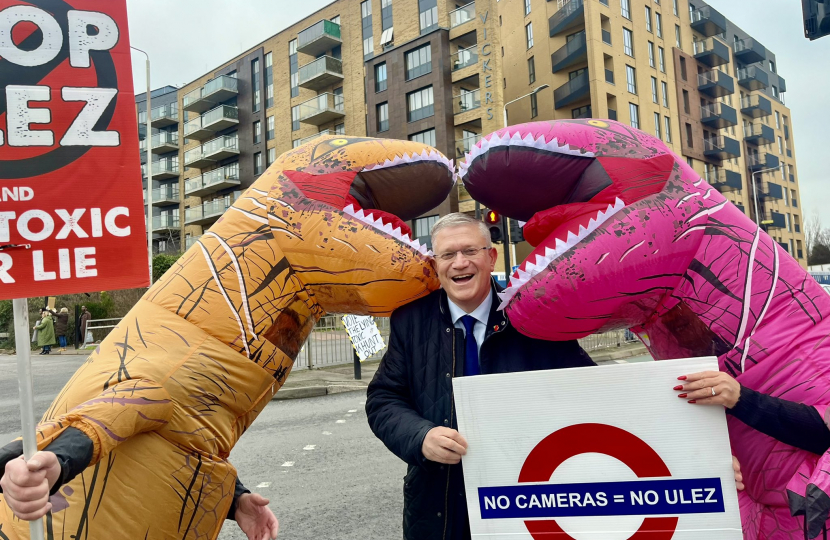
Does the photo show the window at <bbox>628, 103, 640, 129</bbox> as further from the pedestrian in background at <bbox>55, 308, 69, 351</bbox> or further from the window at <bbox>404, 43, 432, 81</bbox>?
the pedestrian in background at <bbox>55, 308, 69, 351</bbox>

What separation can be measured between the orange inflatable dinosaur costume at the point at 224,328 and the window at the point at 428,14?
30.6 meters

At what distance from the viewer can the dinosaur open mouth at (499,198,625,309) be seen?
211 centimetres

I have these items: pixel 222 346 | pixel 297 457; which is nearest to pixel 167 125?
pixel 297 457

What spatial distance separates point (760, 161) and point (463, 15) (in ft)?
108

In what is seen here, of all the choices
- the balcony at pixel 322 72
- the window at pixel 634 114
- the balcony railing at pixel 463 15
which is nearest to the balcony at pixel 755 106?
the window at pixel 634 114

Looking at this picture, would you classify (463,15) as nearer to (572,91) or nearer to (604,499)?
(572,91)

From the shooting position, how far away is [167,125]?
49.8 meters

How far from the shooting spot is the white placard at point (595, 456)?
6.00 ft

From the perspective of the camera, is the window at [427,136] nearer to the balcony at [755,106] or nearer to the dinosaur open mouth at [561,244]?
the dinosaur open mouth at [561,244]

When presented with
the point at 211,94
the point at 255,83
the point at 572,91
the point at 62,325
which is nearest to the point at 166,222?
the point at 211,94

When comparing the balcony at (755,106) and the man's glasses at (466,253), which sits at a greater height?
the balcony at (755,106)

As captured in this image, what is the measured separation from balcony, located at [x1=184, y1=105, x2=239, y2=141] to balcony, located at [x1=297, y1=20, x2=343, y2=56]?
8591 mm

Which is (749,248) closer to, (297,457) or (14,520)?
(14,520)

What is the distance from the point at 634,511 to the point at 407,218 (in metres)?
1.65
